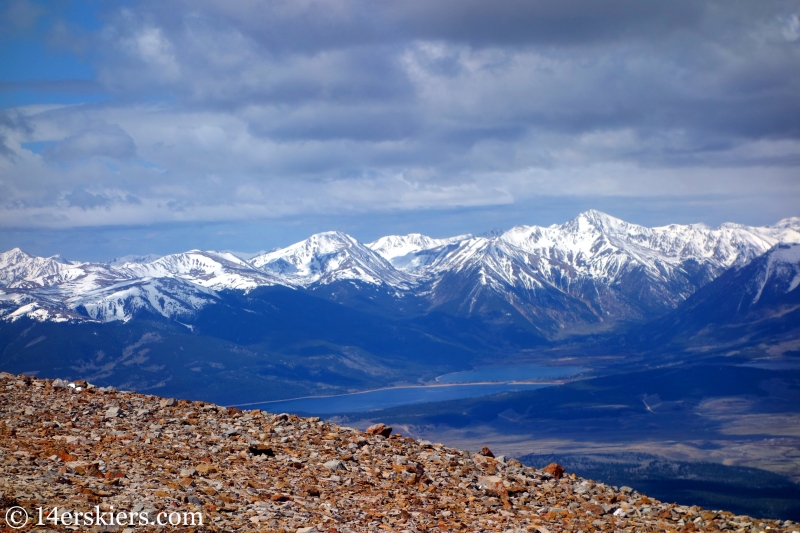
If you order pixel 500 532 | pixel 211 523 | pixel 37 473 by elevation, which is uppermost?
pixel 37 473

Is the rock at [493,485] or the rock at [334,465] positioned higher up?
the rock at [334,465]

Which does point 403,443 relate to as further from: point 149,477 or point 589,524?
point 149,477

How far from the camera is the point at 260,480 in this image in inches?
928

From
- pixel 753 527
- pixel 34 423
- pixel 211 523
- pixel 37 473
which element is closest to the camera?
pixel 211 523

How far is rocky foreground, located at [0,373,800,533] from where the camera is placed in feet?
64.1

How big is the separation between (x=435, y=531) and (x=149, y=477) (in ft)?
28.6

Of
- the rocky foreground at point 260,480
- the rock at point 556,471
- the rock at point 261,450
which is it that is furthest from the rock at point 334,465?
the rock at point 556,471

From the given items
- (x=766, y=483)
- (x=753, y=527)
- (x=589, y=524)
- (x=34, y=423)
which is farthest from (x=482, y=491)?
(x=766, y=483)

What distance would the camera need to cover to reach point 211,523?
1898 centimetres

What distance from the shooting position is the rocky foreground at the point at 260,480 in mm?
19531

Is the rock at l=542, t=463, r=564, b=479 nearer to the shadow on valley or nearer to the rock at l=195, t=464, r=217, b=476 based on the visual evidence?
the rock at l=195, t=464, r=217, b=476

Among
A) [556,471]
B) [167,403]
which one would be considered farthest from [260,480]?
[556,471]

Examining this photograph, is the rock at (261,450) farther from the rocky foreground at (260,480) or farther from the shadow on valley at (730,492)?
the shadow on valley at (730,492)

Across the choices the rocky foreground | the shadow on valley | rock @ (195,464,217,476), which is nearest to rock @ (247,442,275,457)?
the rocky foreground
